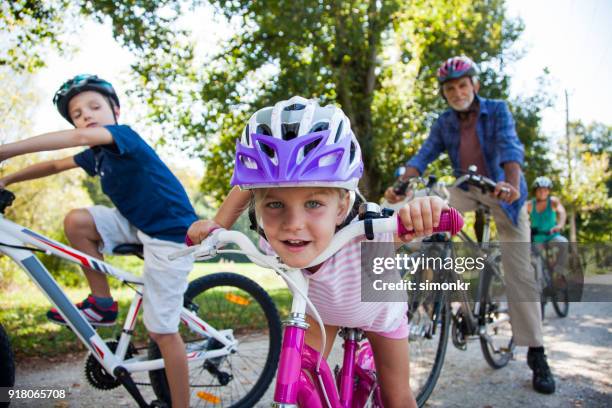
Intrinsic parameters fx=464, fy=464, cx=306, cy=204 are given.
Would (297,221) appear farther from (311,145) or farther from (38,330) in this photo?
(38,330)

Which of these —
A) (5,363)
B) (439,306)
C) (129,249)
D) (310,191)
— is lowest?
(5,363)

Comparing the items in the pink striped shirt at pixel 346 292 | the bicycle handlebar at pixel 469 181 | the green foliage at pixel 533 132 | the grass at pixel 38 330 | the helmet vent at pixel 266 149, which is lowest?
the grass at pixel 38 330

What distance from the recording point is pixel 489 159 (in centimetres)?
377

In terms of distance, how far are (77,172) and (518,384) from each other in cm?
1319

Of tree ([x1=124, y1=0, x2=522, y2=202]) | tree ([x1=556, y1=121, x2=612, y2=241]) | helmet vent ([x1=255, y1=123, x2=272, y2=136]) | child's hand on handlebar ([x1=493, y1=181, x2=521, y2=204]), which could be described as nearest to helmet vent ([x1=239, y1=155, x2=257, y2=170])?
helmet vent ([x1=255, y1=123, x2=272, y2=136])

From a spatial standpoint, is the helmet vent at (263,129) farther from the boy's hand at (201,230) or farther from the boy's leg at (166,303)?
the boy's leg at (166,303)

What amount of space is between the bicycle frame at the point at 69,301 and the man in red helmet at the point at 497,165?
82.8 inches

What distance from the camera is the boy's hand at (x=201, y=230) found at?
5.57 ft

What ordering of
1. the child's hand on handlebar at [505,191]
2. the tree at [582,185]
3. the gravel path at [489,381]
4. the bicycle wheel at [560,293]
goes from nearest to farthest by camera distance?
the child's hand on handlebar at [505,191], the gravel path at [489,381], the bicycle wheel at [560,293], the tree at [582,185]

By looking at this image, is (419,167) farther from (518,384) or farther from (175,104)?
(175,104)

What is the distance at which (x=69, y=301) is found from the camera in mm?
2568

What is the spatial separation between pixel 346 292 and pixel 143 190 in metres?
1.53

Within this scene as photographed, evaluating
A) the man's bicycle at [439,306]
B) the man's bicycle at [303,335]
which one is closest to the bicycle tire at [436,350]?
the man's bicycle at [439,306]

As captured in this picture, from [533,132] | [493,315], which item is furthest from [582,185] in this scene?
[493,315]
